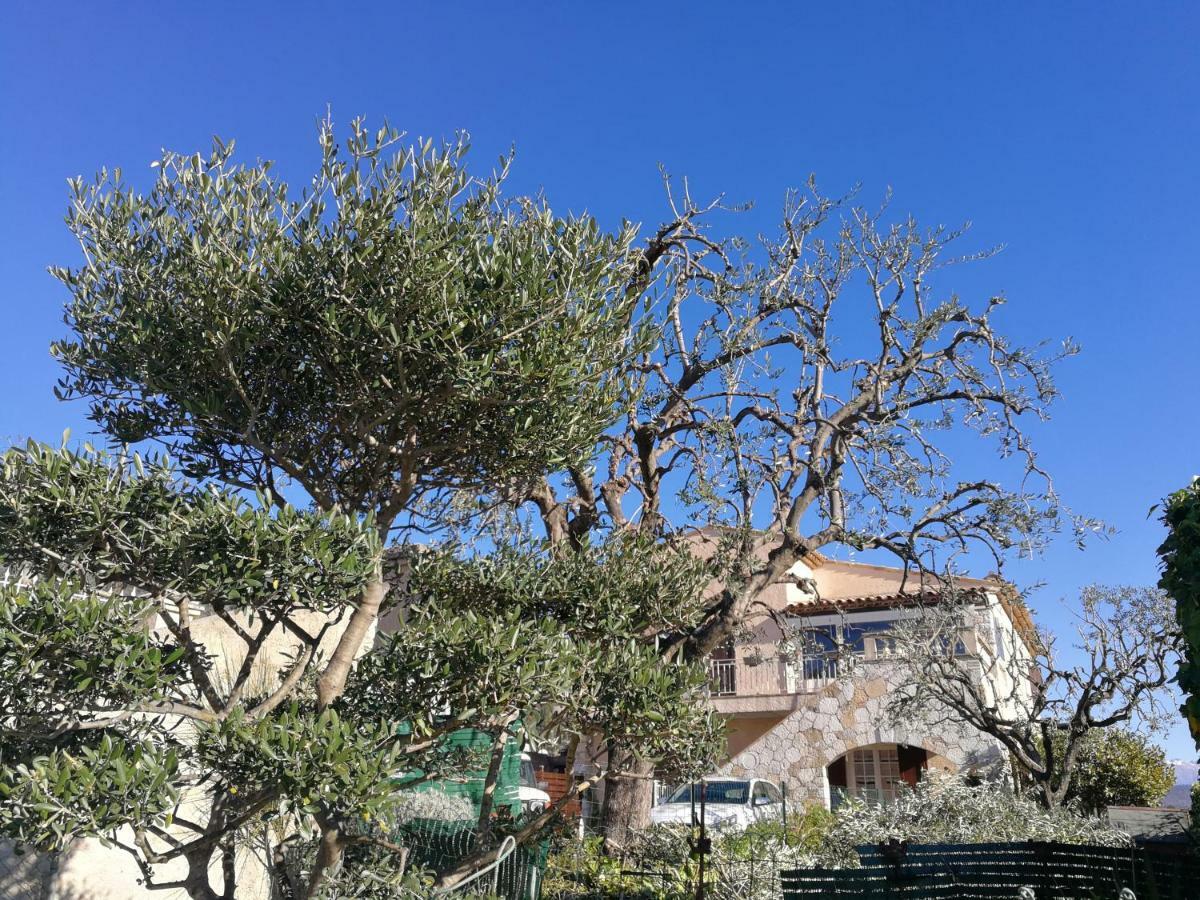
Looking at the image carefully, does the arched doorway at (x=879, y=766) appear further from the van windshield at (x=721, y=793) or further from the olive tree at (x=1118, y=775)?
the van windshield at (x=721, y=793)

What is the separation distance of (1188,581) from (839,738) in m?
16.2

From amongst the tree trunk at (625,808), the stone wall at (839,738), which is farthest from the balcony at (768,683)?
the tree trunk at (625,808)

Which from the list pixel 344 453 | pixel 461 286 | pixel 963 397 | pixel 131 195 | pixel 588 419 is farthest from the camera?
pixel 963 397

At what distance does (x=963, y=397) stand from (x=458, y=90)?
7.32m

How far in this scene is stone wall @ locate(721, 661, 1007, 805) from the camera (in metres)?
18.9

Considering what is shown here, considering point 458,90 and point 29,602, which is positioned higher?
point 458,90

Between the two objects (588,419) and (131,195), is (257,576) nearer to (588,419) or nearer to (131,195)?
(588,419)

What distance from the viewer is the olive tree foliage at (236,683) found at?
4371 mm

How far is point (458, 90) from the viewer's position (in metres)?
9.81

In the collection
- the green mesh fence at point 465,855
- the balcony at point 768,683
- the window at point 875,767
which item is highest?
the balcony at point 768,683

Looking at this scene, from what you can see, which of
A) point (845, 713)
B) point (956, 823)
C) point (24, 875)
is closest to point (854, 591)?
point (845, 713)

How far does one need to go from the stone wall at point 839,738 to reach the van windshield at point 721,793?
3.59 m

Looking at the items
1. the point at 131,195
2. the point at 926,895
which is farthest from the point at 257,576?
the point at 926,895

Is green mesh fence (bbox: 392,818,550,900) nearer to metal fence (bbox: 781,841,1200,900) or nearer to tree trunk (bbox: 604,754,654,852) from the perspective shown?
tree trunk (bbox: 604,754,654,852)
